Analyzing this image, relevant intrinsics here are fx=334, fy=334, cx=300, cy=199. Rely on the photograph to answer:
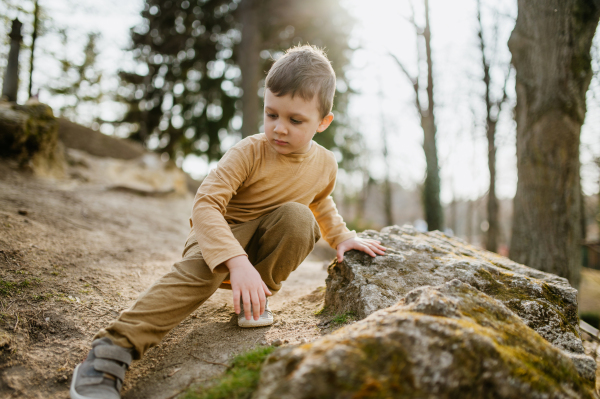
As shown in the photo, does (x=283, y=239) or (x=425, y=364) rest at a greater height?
(x=283, y=239)

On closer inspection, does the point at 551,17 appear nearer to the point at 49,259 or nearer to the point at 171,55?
the point at 49,259

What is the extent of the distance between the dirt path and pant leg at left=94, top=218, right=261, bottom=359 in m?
0.23

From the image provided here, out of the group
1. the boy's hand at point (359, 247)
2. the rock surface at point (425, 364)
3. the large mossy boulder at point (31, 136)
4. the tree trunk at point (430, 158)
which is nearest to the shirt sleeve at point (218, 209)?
the rock surface at point (425, 364)

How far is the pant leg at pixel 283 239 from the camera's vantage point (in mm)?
2031

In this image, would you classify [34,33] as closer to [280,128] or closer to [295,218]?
[280,128]

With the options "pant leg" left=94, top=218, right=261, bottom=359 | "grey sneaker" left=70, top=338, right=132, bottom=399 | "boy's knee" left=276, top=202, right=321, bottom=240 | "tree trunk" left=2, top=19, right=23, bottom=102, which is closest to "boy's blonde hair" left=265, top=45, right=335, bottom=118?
"boy's knee" left=276, top=202, right=321, bottom=240

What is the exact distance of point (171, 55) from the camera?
9430 millimetres

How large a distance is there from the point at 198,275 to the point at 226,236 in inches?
11.0

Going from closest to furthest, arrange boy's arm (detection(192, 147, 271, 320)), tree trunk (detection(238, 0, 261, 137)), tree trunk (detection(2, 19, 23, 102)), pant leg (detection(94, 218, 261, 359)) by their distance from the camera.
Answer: pant leg (detection(94, 218, 261, 359)), boy's arm (detection(192, 147, 271, 320)), tree trunk (detection(2, 19, 23, 102)), tree trunk (detection(238, 0, 261, 137))

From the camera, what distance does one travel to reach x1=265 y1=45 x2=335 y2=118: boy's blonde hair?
1.90 m

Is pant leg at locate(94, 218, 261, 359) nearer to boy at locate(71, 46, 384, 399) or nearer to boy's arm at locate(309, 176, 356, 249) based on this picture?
boy at locate(71, 46, 384, 399)

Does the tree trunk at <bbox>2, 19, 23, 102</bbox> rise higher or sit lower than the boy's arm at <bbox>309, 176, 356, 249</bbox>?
higher

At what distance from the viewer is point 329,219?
2.51 m

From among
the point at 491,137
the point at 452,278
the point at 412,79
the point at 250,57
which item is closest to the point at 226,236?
the point at 452,278
